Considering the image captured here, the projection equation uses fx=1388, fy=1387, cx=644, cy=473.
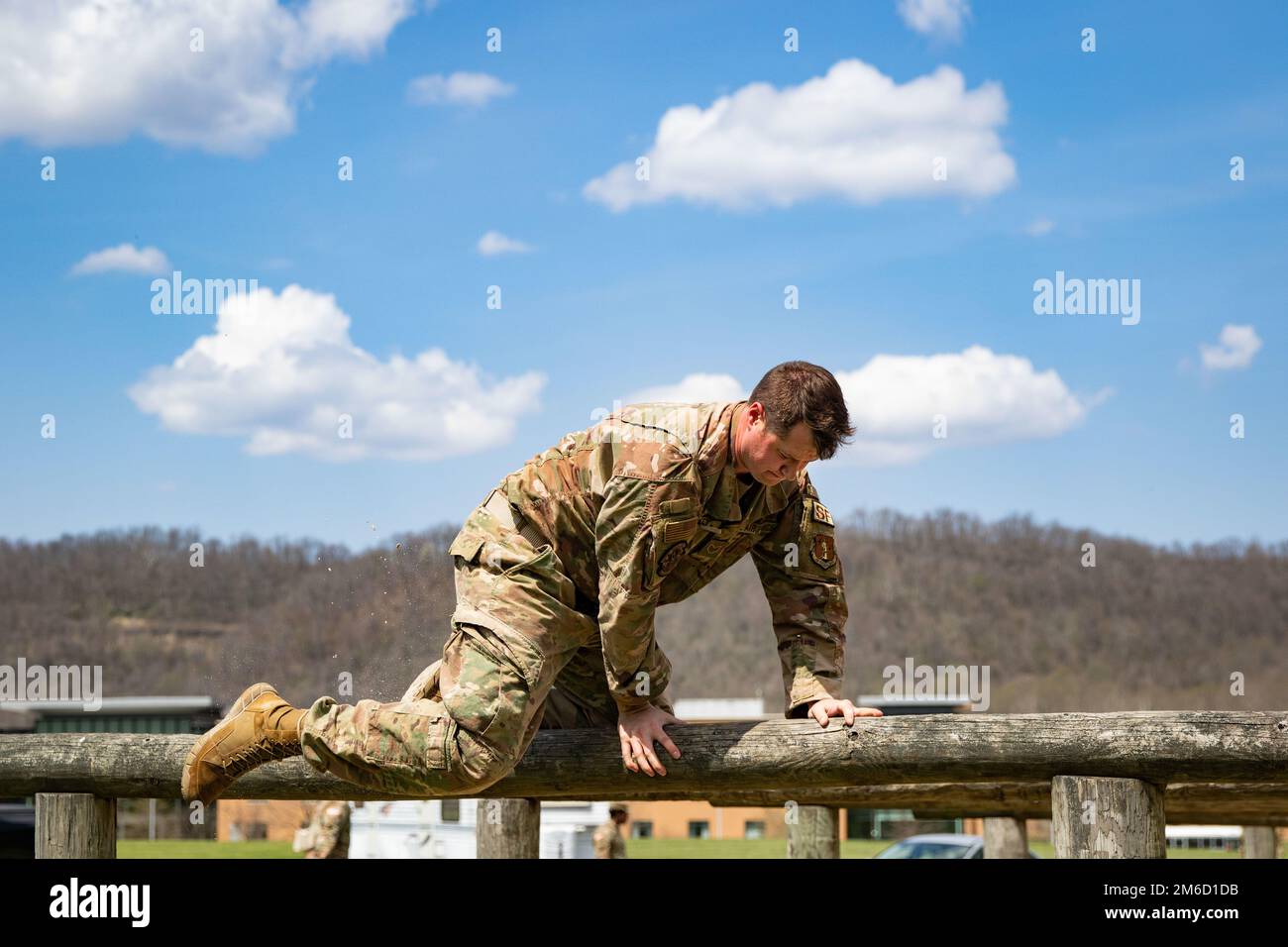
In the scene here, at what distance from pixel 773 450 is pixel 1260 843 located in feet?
35.6

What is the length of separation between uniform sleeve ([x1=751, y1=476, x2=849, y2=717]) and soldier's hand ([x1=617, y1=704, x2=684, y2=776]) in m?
0.49

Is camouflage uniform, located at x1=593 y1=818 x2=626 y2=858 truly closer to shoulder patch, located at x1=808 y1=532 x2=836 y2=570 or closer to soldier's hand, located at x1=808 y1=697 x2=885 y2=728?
shoulder patch, located at x1=808 y1=532 x2=836 y2=570

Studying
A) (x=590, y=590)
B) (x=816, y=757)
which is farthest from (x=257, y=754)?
(x=816, y=757)

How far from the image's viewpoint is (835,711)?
4.68 meters

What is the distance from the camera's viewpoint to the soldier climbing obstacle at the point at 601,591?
4.46 metres

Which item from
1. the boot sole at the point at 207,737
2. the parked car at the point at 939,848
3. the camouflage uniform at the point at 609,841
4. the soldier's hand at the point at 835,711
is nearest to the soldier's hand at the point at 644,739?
the soldier's hand at the point at 835,711

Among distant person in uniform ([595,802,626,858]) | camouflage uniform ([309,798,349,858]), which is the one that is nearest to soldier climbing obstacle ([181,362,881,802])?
camouflage uniform ([309,798,349,858])

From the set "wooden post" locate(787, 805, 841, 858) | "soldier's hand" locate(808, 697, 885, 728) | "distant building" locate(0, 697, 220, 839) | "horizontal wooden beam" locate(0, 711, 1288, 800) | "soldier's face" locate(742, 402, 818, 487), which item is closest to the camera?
"horizontal wooden beam" locate(0, 711, 1288, 800)

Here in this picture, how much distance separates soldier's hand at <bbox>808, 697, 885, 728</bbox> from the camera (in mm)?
4570
